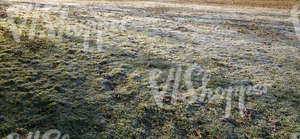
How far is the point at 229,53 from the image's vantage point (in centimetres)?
1198

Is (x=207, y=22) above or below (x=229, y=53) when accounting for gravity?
above

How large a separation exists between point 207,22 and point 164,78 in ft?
43.3

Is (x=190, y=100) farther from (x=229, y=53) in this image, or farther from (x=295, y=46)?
(x=295, y=46)

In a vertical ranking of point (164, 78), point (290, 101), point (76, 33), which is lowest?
point (290, 101)

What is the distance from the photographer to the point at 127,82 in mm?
7957

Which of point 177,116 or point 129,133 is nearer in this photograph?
point 129,133

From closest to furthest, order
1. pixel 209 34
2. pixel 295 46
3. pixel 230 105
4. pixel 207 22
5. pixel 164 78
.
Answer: pixel 230 105, pixel 164 78, pixel 295 46, pixel 209 34, pixel 207 22

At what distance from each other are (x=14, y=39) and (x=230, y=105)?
388 inches

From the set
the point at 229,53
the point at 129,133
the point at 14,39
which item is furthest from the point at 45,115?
the point at 229,53

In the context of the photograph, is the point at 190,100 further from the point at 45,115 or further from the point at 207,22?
the point at 207,22

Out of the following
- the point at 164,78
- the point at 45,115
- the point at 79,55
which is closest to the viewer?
the point at 45,115

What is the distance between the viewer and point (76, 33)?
12.3 meters

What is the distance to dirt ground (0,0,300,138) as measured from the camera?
19.3 feet

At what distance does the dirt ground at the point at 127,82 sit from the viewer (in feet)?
19.3
